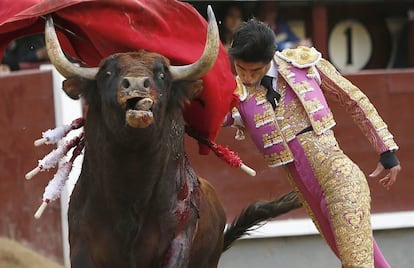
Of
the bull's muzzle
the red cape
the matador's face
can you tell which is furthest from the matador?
the bull's muzzle

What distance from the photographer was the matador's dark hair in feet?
14.2

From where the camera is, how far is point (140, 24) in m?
4.29

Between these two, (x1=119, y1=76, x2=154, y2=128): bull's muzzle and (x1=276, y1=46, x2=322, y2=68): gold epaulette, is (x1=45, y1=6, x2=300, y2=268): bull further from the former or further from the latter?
(x1=276, y1=46, x2=322, y2=68): gold epaulette

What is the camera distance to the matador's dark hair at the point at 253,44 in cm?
434

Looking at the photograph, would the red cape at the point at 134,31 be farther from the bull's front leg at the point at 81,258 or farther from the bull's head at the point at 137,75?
the bull's front leg at the point at 81,258

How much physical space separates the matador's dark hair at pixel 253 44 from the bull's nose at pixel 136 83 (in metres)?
0.69

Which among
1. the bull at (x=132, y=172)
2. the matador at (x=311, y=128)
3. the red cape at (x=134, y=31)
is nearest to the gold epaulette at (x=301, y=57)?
the matador at (x=311, y=128)

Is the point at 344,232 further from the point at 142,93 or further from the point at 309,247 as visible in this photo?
the point at 309,247

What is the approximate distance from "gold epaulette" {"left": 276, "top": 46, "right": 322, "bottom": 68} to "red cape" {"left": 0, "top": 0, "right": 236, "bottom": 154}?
273 mm

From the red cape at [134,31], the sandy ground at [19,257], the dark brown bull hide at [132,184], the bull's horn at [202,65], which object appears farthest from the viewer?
the sandy ground at [19,257]

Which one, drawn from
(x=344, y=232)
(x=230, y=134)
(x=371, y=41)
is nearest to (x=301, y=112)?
(x=344, y=232)

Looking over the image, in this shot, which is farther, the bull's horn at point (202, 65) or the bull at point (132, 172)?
the bull's horn at point (202, 65)

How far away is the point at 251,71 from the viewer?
14.7 ft

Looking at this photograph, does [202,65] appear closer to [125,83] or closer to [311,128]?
[125,83]
